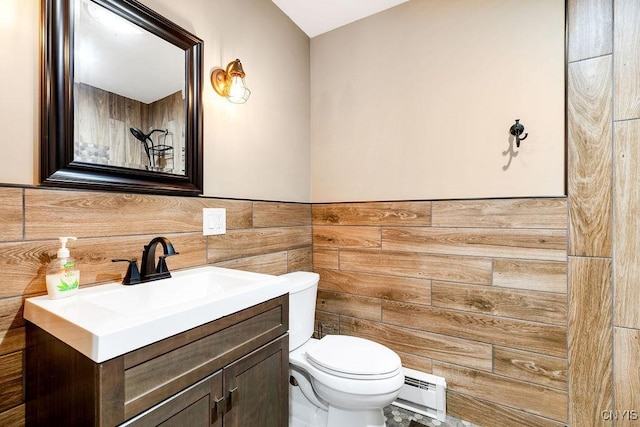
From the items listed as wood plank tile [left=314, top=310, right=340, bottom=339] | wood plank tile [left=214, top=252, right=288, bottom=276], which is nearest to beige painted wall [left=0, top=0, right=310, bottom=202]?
wood plank tile [left=214, top=252, right=288, bottom=276]

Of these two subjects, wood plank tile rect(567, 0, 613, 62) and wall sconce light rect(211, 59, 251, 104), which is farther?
wall sconce light rect(211, 59, 251, 104)

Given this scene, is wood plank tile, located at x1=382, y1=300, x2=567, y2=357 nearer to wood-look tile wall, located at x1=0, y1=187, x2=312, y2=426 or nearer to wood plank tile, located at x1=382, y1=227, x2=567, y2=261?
wood plank tile, located at x1=382, y1=227, x2=567, y2=261

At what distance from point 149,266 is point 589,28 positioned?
7.22 feet

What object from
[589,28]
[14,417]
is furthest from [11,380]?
[589,28]

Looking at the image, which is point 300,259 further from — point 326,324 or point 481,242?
point 481,242

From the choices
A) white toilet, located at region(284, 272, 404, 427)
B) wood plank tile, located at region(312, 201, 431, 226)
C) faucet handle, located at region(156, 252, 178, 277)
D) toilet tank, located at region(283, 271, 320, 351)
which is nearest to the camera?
faucet handle, located at region(156, 252, 178, 277)

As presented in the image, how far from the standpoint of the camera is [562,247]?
1.45 meters

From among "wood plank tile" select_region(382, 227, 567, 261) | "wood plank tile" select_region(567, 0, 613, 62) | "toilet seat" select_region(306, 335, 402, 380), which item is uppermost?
"wood plank tile" select_region(567, 0, 613, 62)

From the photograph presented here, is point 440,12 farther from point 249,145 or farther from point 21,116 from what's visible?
point 21,116

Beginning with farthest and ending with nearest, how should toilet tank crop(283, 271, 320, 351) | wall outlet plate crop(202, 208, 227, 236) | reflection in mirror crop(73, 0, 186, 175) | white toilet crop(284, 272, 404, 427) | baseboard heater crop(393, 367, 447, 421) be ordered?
baseboard heater crop(393, 367, 447, 421)
toilet tank crop(283, 271, 320, 351)
wall outlet plate crop(202, 208, 227, 236)
white toilet crop(284, 272, 404, 427)
reflection in mirror crop(73, 0, 186, 175)

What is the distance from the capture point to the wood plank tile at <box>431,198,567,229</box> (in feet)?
4.78

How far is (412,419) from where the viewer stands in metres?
1.69

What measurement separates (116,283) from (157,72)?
0.86 m

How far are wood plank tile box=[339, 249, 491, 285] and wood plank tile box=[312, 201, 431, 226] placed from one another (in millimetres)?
195
